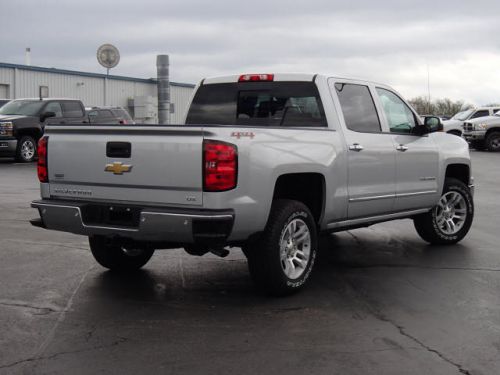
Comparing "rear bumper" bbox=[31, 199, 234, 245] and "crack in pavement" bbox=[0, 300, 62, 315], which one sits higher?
"rear bumper" bbox=[31, 199, 234, 245]

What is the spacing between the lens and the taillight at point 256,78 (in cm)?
708

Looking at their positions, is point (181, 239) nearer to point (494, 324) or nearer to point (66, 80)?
point (494, 324)

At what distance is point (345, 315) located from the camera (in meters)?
5.40

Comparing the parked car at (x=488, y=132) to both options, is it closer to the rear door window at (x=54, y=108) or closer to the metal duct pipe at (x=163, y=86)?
the metal duct pipe at (x=163, y=86)

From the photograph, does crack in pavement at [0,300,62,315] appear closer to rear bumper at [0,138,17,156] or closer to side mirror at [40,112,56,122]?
rear bumper at [0,138,17,156]

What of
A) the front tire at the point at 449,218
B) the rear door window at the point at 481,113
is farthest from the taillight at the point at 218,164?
the rear door window at the point at 481,113

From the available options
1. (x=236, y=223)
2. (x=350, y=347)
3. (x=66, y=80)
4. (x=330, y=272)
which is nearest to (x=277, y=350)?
(x=350, y=347)

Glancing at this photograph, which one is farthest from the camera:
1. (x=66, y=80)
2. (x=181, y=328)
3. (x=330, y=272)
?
(x=66, y=80)

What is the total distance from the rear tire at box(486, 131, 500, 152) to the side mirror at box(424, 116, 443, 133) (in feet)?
74.7

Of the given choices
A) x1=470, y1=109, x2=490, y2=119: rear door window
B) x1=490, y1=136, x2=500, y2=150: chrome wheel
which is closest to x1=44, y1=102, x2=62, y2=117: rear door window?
x1=490, y1=136, x2=500, y2=150: chrome wheel

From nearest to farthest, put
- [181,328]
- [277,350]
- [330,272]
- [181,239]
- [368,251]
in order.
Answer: [277,350] < [181,328] < [181,239] < [330,272] < [368,251]

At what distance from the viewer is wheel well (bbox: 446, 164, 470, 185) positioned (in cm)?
885

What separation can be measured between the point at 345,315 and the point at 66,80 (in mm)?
36256

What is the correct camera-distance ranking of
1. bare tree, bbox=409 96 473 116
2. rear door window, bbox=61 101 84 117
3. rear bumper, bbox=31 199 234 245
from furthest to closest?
bare tree, bbox=409 96 473 116
rear door window, bbox=61 101 84 117
rear bumper, bbox=31 199 234 245
